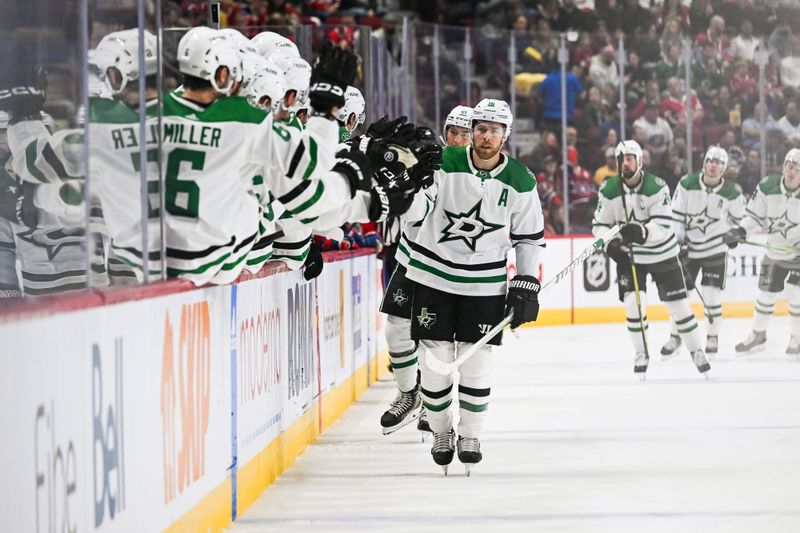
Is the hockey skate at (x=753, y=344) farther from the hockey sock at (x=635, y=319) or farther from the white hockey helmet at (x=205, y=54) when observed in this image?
the white hockey helmet at (x=205, y=54)

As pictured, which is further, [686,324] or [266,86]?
[686,324]

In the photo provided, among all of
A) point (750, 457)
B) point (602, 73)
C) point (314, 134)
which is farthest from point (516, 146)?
point (314, 134)

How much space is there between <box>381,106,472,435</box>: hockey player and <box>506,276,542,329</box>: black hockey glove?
2.20 ft

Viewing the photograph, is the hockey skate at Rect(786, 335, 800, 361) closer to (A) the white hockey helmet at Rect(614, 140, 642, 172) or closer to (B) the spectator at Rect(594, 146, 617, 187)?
(A) the white hockey helmet at Rect(614, 140, 642, 172)

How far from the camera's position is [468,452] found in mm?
5105

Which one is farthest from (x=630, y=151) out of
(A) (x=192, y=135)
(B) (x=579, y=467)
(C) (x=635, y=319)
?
(A) (x=192, y=135)

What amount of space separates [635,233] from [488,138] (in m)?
3.34

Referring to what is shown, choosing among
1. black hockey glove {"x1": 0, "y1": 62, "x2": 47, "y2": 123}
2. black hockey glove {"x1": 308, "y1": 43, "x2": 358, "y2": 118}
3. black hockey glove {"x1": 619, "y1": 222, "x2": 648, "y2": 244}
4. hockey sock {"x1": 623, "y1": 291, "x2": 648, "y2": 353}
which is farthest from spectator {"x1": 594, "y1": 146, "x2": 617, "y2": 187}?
black hockey glove {"x1": 0, "y1": 62, "x2": 47, "y2": 123}

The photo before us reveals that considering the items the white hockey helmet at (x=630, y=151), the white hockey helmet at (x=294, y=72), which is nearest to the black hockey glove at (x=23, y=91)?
the white hockey helmet at (x=294, y=72)

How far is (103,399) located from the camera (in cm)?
284

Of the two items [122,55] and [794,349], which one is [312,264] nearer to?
[122,55]

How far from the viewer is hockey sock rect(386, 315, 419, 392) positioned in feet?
20.8

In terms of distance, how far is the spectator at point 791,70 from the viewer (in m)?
13.3

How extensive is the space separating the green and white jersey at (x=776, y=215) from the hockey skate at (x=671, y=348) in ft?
3.57
